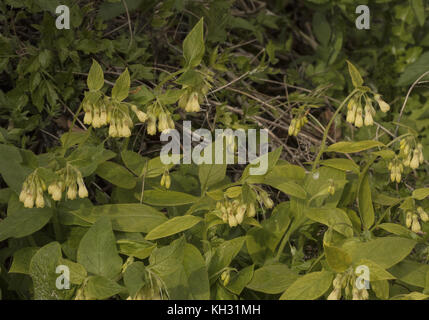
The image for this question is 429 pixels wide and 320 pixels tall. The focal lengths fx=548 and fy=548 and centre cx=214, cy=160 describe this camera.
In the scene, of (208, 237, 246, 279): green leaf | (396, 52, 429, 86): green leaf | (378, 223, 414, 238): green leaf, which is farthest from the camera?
(396, 52, 429, 86): green leaf

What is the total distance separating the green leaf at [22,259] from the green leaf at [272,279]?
70 cm

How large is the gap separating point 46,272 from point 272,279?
0.69 metres

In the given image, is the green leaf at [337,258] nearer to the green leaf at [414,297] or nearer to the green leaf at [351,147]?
the green leaf at [414,297]

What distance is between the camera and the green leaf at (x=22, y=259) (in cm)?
172

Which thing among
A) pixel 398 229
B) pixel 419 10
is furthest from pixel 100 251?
pixel 419 10

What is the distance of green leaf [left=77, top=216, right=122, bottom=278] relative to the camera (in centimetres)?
162

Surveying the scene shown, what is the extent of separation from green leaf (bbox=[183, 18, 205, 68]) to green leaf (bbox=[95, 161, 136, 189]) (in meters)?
0.45

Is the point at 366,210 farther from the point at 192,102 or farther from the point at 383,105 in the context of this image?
the point at 192,102

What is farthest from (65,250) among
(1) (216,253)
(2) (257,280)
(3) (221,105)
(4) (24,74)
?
(3) (221,105)

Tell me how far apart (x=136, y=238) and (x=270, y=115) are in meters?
1.28

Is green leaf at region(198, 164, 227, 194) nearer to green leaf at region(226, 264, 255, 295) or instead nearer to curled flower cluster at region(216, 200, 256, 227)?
curled flower cluster at region(216, 200, 256, 227)

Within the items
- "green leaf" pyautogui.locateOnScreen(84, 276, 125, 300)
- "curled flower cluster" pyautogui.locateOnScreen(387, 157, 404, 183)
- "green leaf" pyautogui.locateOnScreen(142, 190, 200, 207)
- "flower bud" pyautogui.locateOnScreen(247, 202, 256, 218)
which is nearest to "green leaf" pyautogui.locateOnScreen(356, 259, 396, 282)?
"flower bud" pyautogui.locateOnScreen(247, 202, 256, 218)

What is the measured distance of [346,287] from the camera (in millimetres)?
1557
